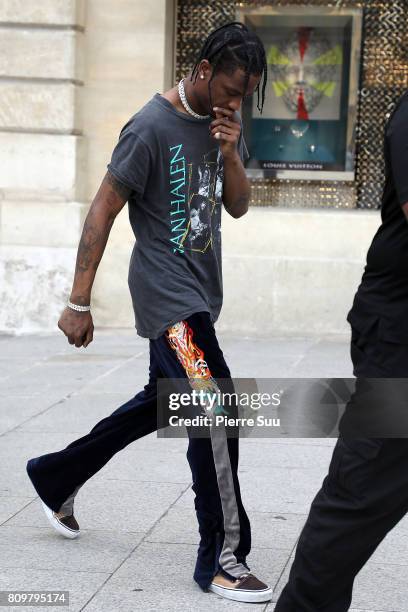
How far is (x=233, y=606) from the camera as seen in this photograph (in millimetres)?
3764

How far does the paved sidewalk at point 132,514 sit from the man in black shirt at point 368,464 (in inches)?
29.9

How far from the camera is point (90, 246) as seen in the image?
3906 mm

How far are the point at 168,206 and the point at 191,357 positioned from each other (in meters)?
0.52

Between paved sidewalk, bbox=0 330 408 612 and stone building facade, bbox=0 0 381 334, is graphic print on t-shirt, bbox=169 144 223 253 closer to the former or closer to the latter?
paved sidewalk, bbox=0 330 408 612

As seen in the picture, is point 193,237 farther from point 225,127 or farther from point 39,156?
point 39,156

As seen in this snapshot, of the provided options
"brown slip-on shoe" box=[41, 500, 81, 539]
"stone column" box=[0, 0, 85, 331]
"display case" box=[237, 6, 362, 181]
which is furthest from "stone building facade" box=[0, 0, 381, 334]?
"brown slip-on shoe" box=[41, 500, 81, 539]

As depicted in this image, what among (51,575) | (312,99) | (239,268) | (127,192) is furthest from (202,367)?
(312,99)

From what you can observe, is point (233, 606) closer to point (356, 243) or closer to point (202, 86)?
point (202, 86)

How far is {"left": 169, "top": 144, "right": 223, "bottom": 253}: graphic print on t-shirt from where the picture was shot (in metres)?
3.85

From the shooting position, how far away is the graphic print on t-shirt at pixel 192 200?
3850 millimetres

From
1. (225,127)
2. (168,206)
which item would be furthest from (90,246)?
(225,127)

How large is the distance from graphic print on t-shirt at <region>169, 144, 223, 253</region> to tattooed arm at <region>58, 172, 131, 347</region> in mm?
175

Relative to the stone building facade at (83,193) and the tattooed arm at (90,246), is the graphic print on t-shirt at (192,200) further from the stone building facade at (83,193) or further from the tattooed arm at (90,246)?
the stone building facade at (83,193)

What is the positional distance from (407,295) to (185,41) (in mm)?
7280
